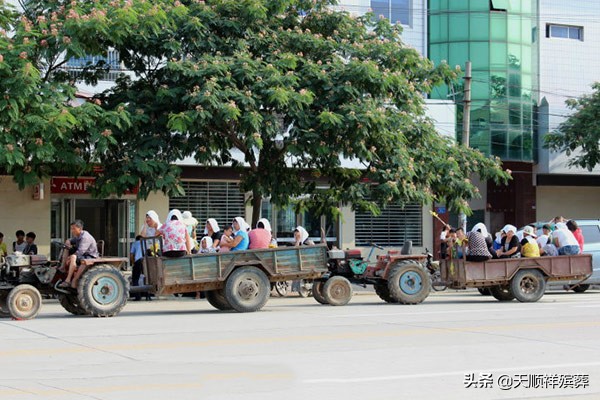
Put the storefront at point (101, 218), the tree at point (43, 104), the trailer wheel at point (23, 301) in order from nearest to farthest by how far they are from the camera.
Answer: the trailer wheel at point (23, 301)
the tree at point (43, 104)
the storefront at point (101, 218)

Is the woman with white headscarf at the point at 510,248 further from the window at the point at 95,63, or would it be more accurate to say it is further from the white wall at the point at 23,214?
the white wall at the point at 23,214

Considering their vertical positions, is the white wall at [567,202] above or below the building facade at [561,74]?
below

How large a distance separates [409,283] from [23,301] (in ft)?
24.7

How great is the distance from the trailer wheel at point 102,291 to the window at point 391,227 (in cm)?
1740

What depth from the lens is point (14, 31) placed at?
19.9m

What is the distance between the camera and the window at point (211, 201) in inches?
1192

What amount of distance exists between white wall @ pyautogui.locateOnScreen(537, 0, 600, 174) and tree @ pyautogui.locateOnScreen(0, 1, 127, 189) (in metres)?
20.9

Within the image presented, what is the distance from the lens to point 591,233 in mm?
24672

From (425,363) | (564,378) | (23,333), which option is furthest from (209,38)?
(564,378)

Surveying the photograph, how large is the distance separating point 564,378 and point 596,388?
0.48 metres

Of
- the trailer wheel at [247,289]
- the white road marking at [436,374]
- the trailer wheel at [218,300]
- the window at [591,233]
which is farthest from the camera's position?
the window at [591,233]

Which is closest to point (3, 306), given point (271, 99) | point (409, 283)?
point (271, 99)

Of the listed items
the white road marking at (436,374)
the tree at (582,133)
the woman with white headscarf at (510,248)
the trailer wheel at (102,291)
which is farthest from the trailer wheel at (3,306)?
the tree at (582,133)

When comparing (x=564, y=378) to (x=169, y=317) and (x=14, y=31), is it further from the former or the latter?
(x=14, y=31)
